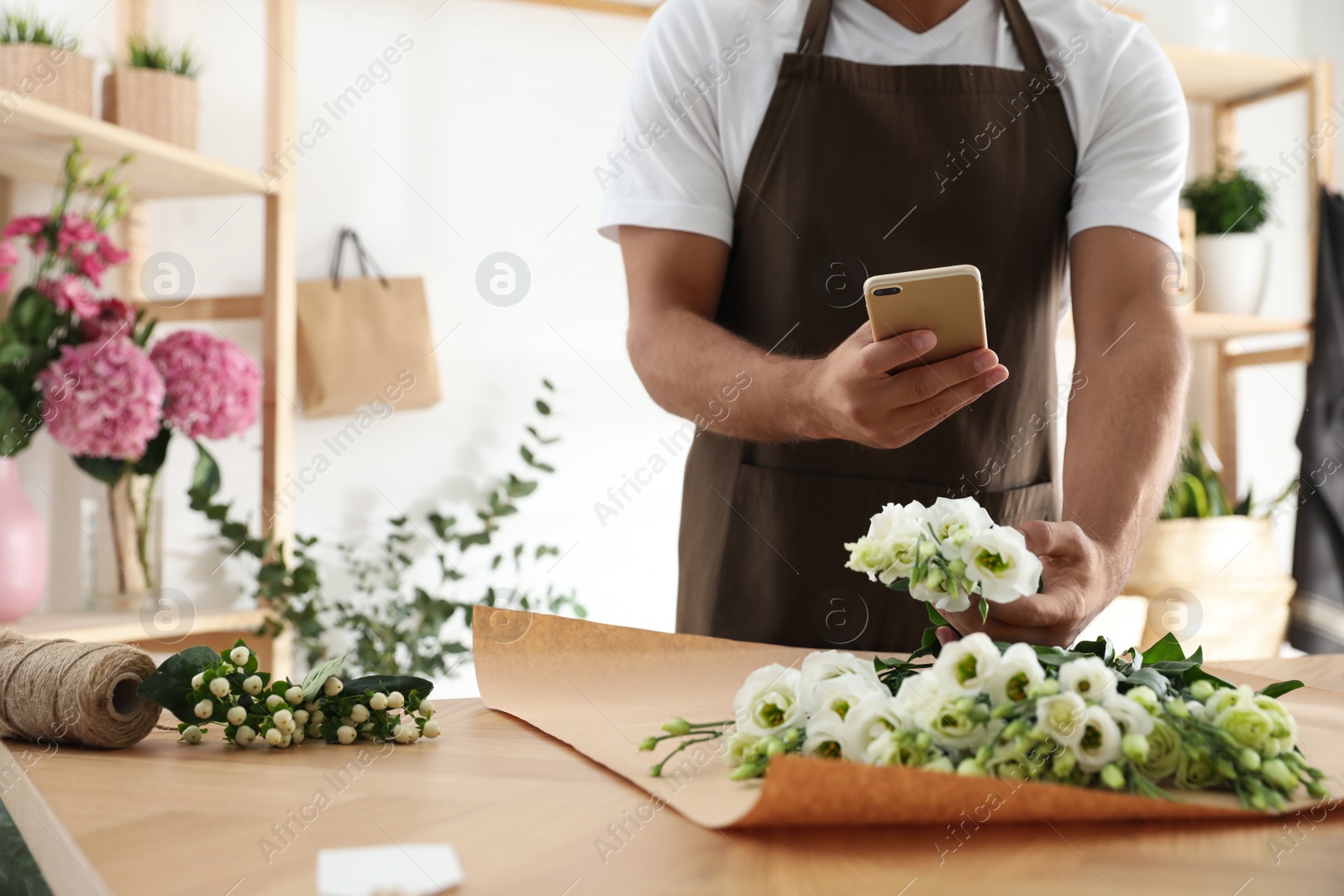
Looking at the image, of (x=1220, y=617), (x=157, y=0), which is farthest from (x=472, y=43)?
(x=1220, y=617)

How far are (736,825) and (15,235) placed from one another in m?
1.32

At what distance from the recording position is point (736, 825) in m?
0.46

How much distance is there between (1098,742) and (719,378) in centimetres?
53

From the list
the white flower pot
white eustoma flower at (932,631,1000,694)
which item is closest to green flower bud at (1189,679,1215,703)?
white eustoma flower at (932,631,1000,694)

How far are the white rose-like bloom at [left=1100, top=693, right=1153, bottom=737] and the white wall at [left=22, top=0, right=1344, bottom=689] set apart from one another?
1.73m

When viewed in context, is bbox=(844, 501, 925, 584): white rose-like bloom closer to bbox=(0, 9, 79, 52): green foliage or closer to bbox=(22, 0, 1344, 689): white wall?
bbox=(0, 9, 79, 52): green foliage

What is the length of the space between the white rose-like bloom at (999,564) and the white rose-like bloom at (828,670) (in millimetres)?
71

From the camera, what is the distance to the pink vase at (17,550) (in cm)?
135

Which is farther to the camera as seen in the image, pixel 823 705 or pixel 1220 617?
pixel 1220 617

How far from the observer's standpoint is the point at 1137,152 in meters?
1.12

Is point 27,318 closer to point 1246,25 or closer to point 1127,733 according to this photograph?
point 1127,733

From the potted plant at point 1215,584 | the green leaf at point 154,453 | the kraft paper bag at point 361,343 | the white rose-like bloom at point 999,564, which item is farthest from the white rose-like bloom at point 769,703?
the potted plant at point 1215,584

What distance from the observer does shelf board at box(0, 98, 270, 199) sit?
137 centimetres

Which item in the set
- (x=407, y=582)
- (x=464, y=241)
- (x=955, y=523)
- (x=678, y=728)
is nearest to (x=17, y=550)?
(x=407, y=582)
